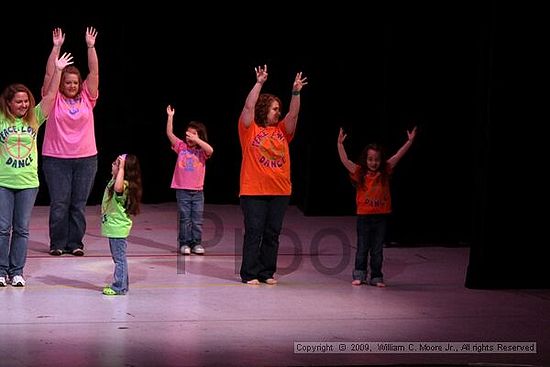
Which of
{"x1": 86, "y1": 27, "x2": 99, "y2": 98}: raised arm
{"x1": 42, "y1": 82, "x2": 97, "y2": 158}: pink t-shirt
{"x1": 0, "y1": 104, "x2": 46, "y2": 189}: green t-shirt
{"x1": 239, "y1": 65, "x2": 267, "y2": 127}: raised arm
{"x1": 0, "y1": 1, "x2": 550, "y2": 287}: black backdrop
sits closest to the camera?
{"x1": 0, "y1": 104, "x2": 46, "y2": 189}: green t-shirt

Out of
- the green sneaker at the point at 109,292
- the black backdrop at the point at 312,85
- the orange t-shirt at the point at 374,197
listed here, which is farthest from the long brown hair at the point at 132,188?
the black backdrop at the point at 312,85

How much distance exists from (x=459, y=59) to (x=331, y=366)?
5592mm

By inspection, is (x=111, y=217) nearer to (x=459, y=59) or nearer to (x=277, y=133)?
(x=277, y=133)

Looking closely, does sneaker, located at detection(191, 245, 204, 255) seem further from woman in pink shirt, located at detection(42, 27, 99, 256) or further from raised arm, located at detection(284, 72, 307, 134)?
raised arm, located at detection(284, 72, 307, 134)

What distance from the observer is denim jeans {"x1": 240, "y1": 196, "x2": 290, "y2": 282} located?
999 centimetres

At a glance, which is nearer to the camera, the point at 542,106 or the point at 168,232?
the point at 542,106

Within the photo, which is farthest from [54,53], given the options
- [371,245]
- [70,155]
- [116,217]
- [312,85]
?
[312,85]

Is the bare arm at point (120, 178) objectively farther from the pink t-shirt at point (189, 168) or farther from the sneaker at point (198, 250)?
the sneaker at point (198, 250)

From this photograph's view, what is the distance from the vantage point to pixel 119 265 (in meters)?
9.44

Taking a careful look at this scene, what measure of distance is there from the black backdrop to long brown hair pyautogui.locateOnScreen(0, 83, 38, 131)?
3.65 meters

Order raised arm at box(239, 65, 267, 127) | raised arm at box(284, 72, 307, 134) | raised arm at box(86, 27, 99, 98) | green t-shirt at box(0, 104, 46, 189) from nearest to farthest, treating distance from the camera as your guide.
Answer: green t-shirt at box(0, 104, 46, 189) → raised arm at box(239, 65, 267, 127) → raised arm at box(284, 72, 307, 134) → raised arm at box(86, 27, 99, 98)

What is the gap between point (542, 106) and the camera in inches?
390

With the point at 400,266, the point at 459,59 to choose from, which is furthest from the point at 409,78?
the point at 400,266

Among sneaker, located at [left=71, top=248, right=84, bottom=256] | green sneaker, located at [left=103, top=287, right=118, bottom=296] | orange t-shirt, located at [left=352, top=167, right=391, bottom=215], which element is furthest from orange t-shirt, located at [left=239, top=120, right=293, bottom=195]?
sneaker, located at [left=71, top=248, right=84, bottom=256]
